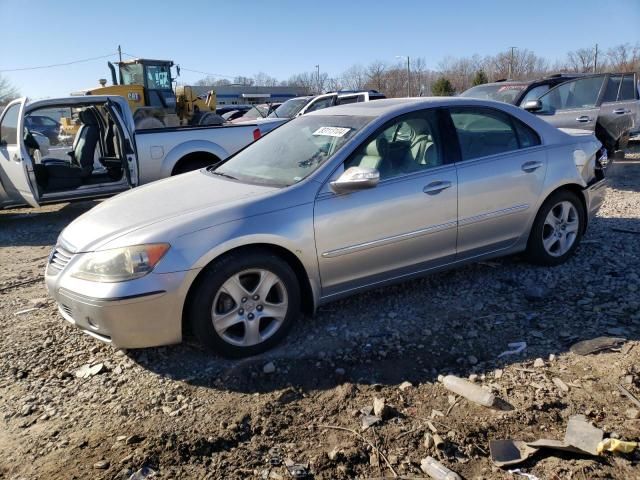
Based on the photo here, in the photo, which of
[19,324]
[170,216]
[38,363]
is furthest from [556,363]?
[19,324]

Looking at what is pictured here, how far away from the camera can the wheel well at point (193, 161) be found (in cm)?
804

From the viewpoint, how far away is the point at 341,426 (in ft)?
9.18

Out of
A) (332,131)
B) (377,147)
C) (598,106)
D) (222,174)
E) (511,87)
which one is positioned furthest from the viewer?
(511,87)

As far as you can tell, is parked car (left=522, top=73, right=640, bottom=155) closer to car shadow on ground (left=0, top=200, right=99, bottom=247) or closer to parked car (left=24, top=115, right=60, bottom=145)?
car shadow on ground (left=0, top=200, right=99, bottom=247)

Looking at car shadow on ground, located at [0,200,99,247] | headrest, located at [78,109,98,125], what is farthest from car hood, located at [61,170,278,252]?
headrest, located at [78,109,98,125]

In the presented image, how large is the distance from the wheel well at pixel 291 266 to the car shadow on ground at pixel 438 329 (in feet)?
0.80

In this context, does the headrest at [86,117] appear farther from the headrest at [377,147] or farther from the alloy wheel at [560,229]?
the alloy wheel at [560,229]

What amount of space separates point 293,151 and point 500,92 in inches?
299

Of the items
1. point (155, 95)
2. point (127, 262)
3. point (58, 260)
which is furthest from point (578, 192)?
point (155, 95)

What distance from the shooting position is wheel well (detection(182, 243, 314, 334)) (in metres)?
3.29

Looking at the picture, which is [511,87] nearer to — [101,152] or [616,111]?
[616,111]

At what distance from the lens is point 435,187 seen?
3.99m

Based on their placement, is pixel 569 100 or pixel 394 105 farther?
pixel 569 100

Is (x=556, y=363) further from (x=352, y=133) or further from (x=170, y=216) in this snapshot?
(x=170, y=216)
